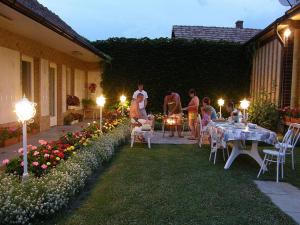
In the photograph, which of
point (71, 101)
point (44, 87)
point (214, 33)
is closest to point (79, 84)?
point (71, 101)

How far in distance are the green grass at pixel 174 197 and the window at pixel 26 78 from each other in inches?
189

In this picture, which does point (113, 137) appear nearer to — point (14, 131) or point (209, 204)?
point (14, 131)

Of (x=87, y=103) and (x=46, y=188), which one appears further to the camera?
(x=87, y=103)

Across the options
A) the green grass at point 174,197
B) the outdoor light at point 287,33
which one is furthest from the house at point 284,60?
the green grass at point 174,197

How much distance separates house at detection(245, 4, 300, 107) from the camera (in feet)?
35.9

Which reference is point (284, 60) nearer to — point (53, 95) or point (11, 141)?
point (53, 95)

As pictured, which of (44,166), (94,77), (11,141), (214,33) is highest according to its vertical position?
(214,33)

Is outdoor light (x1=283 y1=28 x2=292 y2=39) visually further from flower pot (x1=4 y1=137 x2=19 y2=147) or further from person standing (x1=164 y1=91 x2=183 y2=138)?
flower pot (x1=4 y1=137 x2=19 y2=147)

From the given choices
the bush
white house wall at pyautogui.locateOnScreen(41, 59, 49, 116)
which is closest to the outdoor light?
the bush

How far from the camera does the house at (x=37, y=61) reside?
7430 millimetres

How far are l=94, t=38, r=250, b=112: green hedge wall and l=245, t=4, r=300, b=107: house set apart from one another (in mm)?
2515

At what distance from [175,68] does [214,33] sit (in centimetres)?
546

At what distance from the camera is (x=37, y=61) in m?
11.0

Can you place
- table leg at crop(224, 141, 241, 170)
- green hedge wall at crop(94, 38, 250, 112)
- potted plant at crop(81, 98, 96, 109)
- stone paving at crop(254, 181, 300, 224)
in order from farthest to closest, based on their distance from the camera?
potted plant at crop(81, 98, 96, 109)
green hedge wall at crop(94, 38, 250, 112)
table leg at crop(224, 141, 241, 170)
stone paving at crop(254, 181, 300, 224)
